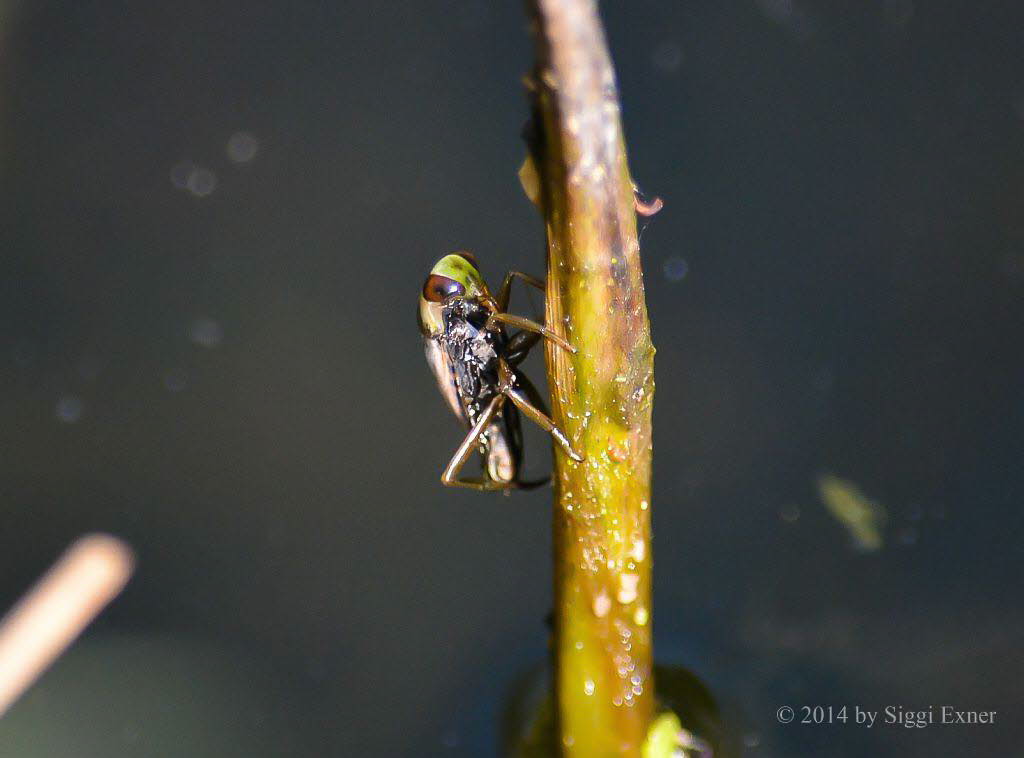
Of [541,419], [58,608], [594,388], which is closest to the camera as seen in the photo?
[594,388]

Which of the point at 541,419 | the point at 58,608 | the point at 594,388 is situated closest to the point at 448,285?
the point at 541,419

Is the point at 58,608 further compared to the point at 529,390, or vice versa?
the point at 58,608

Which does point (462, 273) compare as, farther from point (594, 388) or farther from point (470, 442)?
point (594, 388)

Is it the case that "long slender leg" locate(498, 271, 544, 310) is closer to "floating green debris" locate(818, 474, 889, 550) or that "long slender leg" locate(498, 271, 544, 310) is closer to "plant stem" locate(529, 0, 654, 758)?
"plant stem" locate(529, 0, 654, 758)

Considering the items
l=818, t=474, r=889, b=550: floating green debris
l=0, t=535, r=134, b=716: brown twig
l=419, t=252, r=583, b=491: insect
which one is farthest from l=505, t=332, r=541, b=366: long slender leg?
l=0, t=535, r=134, b=716: brown twig

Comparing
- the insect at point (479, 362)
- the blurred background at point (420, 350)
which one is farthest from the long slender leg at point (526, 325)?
the blurred background at point (420, 350)

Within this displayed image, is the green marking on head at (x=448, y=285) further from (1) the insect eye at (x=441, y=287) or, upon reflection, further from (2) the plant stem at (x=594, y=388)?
(2) the plant stem at (x=594, y=388)
